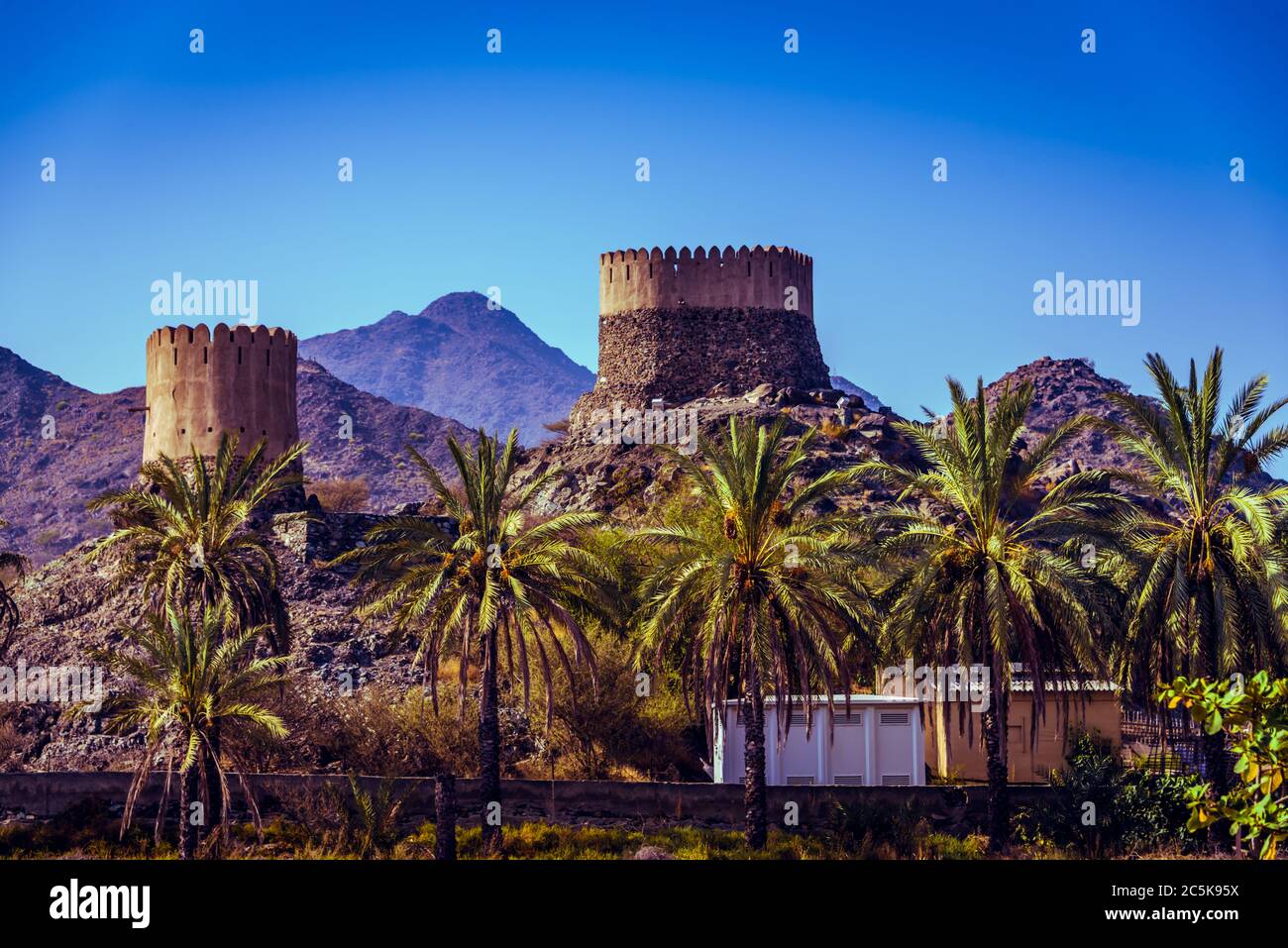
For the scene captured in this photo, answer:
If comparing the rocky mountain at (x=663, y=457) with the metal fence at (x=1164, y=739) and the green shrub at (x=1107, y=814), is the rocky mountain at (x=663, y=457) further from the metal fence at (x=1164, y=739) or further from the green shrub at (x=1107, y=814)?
the green shrub at (x=1107, y=814)

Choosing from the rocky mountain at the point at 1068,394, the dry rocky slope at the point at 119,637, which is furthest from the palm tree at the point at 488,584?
the rocky mountain at the point at 1068,394

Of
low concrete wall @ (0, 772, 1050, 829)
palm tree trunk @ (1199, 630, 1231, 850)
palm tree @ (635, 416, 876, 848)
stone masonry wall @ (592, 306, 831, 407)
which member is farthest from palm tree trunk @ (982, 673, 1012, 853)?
stone masonry wall @ (592, 306, 831, 407)

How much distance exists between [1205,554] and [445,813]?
54.2 ft

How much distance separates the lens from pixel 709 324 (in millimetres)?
70875

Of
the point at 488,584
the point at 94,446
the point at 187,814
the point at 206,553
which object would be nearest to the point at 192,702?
the point at 187,814

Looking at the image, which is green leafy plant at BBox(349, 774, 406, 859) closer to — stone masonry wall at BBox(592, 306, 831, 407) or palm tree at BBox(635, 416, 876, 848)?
palm tree at BBox(635, 416, 876, 848)

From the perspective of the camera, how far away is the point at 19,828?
37719 mm

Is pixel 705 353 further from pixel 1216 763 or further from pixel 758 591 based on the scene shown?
pixel 1216 763

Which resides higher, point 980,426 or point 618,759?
point 980,426

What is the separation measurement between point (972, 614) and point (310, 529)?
22.7 m

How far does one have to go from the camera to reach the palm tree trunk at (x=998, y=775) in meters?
37.5
